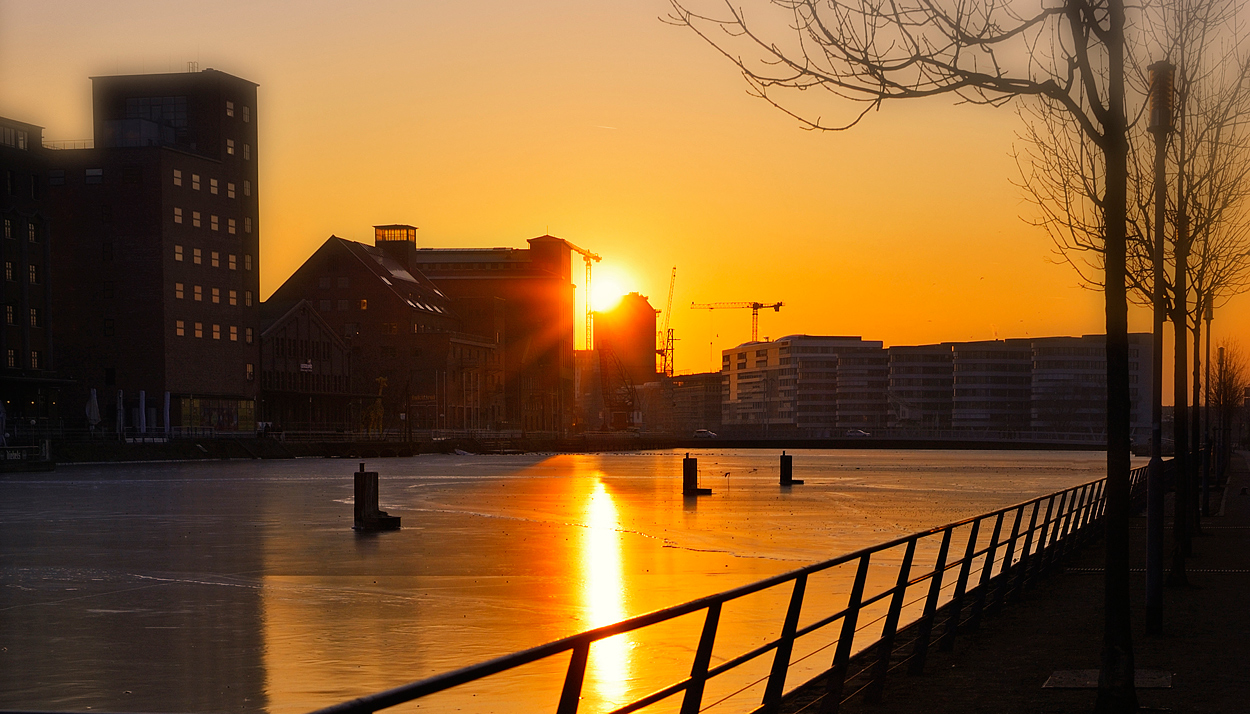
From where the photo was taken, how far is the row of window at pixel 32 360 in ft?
334

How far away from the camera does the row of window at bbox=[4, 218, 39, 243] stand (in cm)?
10244

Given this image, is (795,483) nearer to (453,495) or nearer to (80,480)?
(453,495)

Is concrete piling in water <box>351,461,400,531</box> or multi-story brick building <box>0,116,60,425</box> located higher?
multi-story brick building <box>0,116,60,425</box>

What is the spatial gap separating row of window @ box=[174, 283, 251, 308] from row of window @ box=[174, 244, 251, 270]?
2.22 meters

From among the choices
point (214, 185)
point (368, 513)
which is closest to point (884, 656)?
point (368, 513)

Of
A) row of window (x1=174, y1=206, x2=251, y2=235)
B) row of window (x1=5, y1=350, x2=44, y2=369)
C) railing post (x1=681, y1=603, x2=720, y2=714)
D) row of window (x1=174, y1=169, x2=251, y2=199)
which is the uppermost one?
row of window (x1=174, y1=169, x2=251, y2=199)

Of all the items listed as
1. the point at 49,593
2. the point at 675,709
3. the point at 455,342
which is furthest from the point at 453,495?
the point at 455,342

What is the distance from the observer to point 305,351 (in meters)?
144

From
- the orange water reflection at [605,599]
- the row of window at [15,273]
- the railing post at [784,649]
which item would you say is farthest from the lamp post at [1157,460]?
the row of window at [15,273]

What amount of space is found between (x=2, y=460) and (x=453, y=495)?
1269 inches

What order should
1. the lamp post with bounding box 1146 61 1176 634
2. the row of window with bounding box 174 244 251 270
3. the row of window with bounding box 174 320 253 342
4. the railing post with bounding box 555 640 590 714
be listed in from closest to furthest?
the railing post with bounding box 555 640 590 714, the lamp post with bounding box 1146 61 1176 634, the row of window with bounding box 174 320 253 342, the row of window with bounding box 174 244 251 270

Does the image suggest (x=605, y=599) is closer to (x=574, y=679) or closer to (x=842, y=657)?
(x=842, y=657)

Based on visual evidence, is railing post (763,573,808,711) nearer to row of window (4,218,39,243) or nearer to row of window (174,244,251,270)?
row of window (4,218,39,243)

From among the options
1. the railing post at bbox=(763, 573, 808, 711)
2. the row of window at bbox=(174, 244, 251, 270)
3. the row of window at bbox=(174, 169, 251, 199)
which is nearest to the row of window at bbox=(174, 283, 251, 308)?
the row of window at bbox=(174, 244, 251, 270)
